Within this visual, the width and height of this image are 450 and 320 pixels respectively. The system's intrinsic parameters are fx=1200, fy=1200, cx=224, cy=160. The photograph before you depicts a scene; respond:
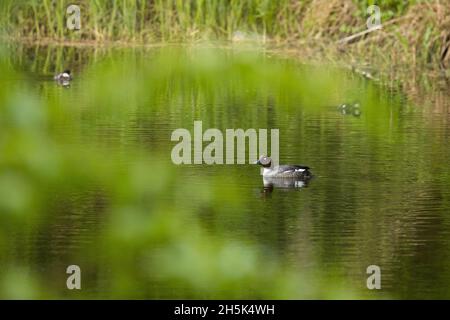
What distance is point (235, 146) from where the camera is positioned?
36.4ft

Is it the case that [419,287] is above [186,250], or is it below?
below

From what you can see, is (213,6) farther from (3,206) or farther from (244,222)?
(3,206)

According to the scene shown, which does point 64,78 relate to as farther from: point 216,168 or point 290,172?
point 290,172

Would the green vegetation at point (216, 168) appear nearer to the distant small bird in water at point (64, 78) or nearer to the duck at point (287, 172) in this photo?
the duck at point (287, 172)

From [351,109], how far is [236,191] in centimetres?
1019

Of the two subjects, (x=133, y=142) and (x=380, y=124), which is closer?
(x=133, y=142)

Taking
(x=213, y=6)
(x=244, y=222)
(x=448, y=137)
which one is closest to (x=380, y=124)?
(x=448, y=137)

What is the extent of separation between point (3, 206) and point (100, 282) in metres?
0.75

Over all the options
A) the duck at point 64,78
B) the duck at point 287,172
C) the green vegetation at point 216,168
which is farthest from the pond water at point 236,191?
the duck at point 64,78

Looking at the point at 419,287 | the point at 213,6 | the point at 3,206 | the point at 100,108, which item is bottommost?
the point at 419,287

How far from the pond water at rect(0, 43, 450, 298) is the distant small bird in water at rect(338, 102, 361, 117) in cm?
6

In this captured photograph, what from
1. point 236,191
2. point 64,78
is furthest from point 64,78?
point 236,191

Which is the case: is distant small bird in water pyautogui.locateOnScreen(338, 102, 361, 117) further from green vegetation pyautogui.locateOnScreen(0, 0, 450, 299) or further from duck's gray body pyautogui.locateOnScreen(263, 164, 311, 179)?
duck's gray body pyautogui.locateOnScreen(263, 164, 311, 179)

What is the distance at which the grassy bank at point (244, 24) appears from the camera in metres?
17.6
